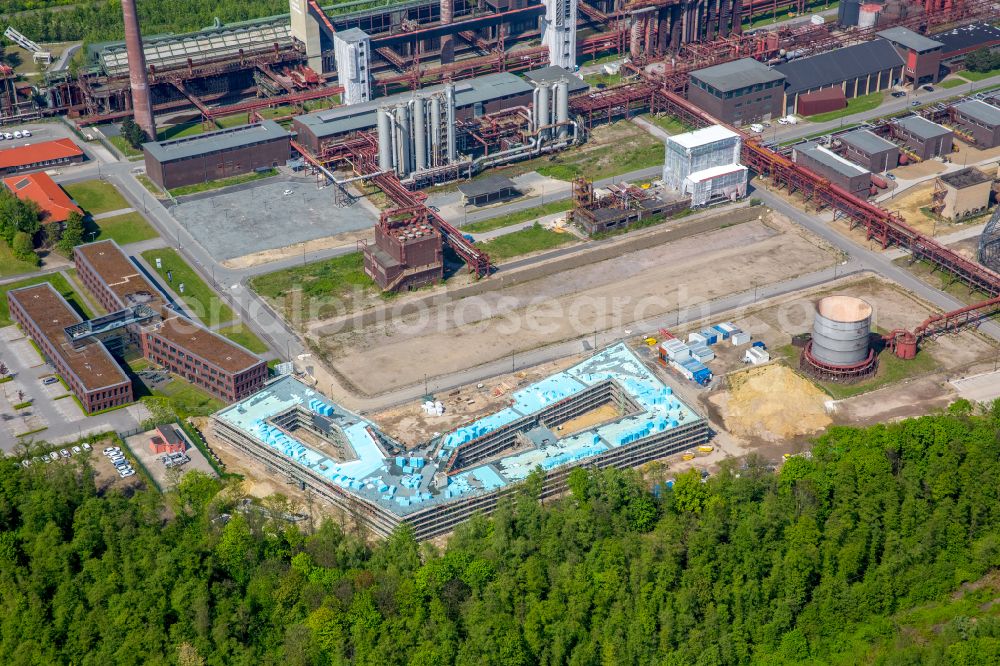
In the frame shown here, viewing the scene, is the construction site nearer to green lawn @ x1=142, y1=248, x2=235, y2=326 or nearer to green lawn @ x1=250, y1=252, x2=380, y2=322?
green lawn @ x1=250, y1=252, x2=380, y2=322

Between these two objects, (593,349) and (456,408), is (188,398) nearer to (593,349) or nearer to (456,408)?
(456,408)

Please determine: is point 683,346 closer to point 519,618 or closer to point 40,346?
point 519,618

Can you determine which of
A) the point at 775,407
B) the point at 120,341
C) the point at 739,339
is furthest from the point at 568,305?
the point at 120,341

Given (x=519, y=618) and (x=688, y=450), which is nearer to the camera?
(x=519, y=618)

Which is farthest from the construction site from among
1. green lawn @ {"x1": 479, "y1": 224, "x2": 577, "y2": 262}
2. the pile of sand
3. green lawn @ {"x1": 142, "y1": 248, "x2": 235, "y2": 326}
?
green lawn @ {"x1": 142, "y1": 248, "x2": 235, "y2": 326}

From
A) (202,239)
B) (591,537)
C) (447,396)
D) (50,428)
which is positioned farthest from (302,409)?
(202,239)

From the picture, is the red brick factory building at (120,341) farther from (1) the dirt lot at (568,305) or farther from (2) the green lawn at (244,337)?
(1) the dirt lot at (568,305)

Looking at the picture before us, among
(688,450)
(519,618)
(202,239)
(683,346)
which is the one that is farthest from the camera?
(202,239)
